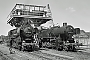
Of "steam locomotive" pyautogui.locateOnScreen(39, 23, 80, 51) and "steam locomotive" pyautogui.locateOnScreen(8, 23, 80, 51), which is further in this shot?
"steam locomotive" pyautogui.locateOnScreen(8, 23, 80, 51)

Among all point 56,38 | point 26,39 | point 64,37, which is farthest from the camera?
point 56,38

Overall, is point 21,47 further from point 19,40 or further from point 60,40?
point 60,40

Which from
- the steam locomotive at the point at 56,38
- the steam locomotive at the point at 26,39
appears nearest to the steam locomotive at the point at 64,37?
the steam locomotive at the point at 56,38

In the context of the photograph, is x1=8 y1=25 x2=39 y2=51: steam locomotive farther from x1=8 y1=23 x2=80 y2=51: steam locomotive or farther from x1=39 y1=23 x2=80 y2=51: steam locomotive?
x1=39 y1=23 x2=80 y2=51: steam locomotive

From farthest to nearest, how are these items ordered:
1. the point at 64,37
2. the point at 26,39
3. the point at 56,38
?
the point at 56,38
the point at 26,39
the point at 64,37

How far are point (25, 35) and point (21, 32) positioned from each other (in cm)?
69

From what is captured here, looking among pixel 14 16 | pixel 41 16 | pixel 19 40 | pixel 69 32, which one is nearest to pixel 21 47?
pixel 19 40

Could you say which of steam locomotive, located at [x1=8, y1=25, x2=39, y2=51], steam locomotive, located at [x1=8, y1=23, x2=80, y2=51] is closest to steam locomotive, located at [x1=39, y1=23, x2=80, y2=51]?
steam locomotive, located at [x1=8, y1=23, x2=80, y2=51]

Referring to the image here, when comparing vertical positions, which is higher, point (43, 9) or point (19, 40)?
point (43, 9)

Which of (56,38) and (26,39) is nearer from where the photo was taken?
(26,39)

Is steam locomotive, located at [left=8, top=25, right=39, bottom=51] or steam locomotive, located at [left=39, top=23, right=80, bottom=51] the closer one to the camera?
steam locomotive, located at [left=39, top=23, right=80, bottom=51]

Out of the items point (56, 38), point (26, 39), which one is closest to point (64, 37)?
point (56, 38)

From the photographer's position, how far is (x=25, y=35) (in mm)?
19906

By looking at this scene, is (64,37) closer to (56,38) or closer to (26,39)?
(56,38)
